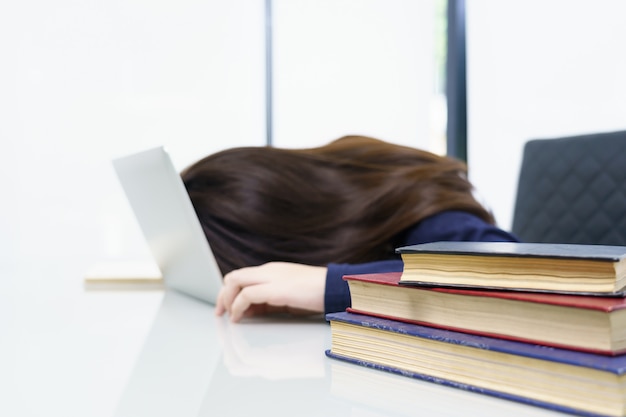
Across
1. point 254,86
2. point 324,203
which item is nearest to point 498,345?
point 324,203

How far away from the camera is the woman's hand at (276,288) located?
32.2 inches

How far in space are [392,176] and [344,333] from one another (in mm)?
572

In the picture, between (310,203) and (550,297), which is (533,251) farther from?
(310,203)

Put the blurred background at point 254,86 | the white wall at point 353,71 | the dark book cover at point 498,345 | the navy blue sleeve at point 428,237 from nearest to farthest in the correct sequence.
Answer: the dark book cover at point 498,345 → the navy blue sleeve at point 428,237 → the blurred background at point 254,86 → the white wall at point 353,71

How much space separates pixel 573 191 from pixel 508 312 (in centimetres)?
114

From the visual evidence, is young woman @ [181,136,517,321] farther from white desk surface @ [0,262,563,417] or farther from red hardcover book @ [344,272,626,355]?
red hardcover book @ [344,272,626,355]

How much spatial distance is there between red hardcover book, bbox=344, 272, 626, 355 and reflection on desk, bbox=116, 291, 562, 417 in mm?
52

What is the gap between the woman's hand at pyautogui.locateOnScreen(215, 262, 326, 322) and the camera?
0.82 meters

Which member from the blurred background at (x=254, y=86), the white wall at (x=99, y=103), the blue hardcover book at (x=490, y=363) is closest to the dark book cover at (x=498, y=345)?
the blue hardcover book at (x=490, y=363)

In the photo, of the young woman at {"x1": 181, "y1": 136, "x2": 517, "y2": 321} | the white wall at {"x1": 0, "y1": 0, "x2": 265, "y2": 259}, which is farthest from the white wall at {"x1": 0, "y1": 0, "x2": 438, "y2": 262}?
the young woman at {"x1": 181, "y1": 136, "x2": 517, "y2": 321}

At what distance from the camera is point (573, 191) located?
1.46m

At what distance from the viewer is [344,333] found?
559 millimetres

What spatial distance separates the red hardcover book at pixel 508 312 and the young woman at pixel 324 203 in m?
0.47

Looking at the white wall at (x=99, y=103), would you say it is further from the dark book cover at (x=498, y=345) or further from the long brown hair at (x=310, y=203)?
the dark book cover at (x=498, y=345)
